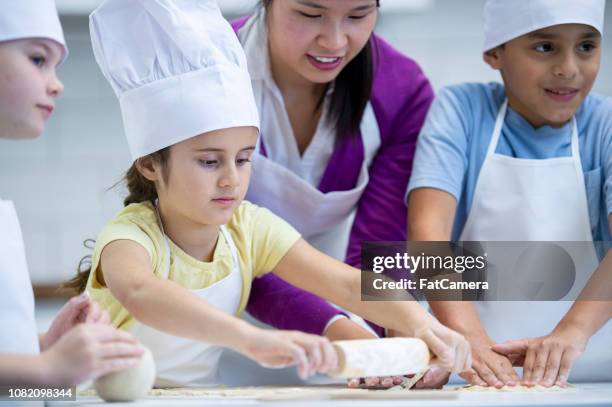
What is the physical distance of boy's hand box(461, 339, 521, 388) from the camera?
1.00 m

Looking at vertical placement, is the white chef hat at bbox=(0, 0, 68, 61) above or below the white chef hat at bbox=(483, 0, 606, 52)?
below

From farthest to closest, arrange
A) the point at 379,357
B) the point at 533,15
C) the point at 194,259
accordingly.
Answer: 1. the point at 533,15
2. the point at 194,259
3. the point at 379,357

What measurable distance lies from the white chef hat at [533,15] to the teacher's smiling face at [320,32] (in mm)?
204

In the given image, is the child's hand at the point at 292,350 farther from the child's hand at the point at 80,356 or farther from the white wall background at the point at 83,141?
the white wall background at the point at 83,141

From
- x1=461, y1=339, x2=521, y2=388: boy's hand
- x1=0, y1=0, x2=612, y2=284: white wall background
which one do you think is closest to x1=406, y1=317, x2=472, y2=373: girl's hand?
x1=461, y1=339, x2=521, y2=388: boy's hand

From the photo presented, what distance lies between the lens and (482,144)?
1259 mm

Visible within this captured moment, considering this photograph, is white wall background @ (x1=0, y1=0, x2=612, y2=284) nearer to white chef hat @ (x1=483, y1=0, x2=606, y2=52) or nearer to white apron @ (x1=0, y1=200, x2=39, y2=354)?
white chef hat @ (x1=483, y1=0, x2=606, y2=52)

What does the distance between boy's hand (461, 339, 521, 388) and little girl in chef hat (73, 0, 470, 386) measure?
0.43 feet

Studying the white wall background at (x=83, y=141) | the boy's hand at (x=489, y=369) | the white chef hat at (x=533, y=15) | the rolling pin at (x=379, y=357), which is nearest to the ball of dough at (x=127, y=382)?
the rolling pin at (x=379, y=357)

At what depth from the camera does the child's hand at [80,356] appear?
667mm

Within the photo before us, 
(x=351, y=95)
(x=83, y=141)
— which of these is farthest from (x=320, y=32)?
(x=83, y=141)

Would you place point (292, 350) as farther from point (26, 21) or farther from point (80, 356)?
point (26, 21)

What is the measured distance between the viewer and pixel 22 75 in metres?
0.74

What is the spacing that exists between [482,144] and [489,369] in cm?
37
